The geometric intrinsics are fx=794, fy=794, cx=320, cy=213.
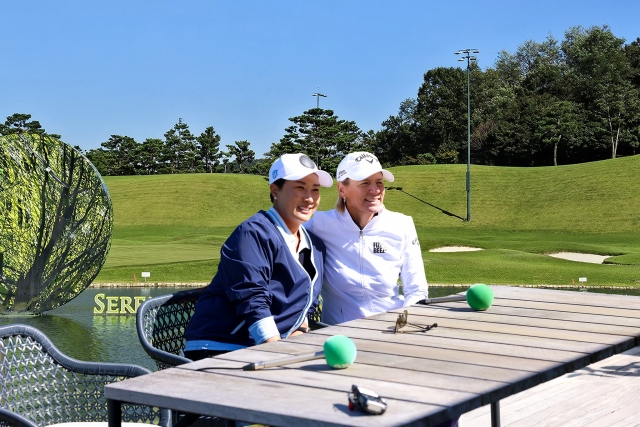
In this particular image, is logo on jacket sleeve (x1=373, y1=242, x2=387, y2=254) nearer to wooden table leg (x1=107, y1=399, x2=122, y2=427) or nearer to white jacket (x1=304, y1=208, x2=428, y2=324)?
white jacket (x1=304, y1=208, x2=428, y2=324)

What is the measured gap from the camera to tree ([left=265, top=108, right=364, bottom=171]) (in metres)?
50.9

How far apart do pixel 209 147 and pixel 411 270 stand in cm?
5887

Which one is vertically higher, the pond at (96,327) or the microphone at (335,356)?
the microphone at (335,356)

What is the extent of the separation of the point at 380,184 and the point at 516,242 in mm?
21983

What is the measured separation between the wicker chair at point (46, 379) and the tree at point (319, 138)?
4672 cm

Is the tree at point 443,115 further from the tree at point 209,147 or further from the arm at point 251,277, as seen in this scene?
the arm at point 251,277

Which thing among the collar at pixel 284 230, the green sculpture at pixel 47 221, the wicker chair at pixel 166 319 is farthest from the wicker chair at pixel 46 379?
the green sculpture at pixel 47 221

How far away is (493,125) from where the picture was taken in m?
57.1

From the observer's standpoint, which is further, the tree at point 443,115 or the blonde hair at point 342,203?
the tree at point 443,115

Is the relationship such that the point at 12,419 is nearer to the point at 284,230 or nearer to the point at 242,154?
the point at 284,230

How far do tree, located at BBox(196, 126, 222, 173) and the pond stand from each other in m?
48.8

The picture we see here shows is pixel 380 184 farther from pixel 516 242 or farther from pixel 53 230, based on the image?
pixel 516 242

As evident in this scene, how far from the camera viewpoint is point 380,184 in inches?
156

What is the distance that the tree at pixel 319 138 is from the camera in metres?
50.9
